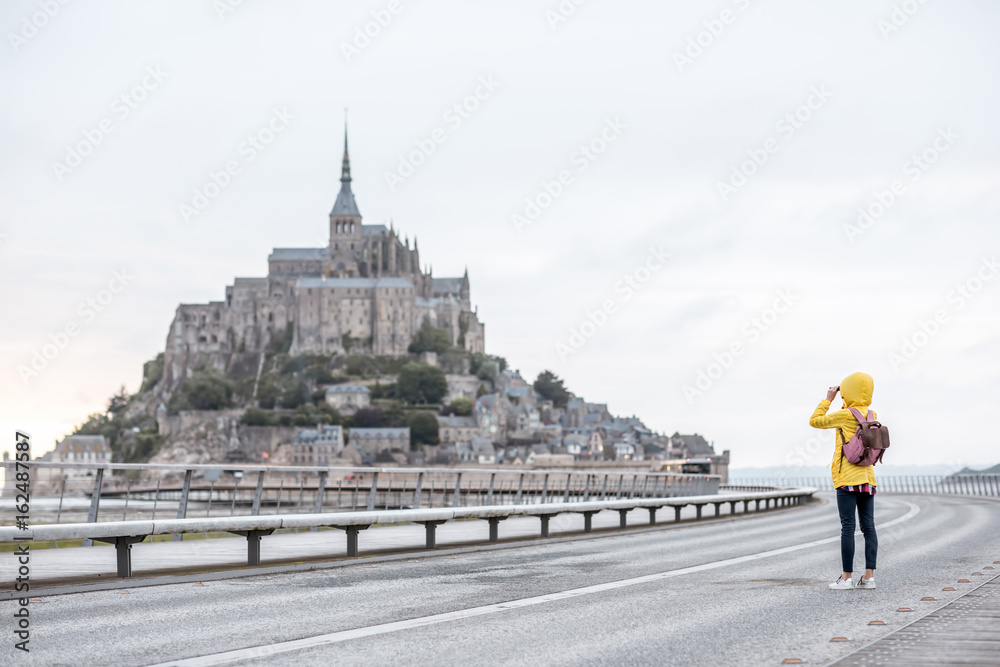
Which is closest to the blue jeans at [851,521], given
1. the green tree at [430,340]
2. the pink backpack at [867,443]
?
the pink backpack at [867,443]

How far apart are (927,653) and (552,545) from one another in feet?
34.4

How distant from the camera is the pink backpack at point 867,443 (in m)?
10.3

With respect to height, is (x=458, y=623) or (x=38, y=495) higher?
(x=38, y=495)

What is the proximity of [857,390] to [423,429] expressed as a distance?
16245 centimetres

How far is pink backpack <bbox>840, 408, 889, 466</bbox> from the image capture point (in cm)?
1033

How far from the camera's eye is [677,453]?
650 ft

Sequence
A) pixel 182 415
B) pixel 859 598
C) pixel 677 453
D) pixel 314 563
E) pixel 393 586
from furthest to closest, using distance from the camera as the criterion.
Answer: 1. pixel 677 453
2. pixel 182 415
3. pixel 314 563
4. pixel 393 586
5. pixel 859 598

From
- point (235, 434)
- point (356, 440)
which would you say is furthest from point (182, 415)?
point (356, 440)

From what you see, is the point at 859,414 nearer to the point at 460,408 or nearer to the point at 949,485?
the point at 949,485

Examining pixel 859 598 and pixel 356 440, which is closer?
pixel 859 598

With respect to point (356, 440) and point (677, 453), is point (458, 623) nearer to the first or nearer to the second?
point (356, 440)

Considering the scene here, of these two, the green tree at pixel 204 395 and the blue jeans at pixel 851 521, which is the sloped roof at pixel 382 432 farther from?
the blue jeans at pixel 851 521

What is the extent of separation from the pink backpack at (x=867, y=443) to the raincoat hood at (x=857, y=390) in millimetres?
153

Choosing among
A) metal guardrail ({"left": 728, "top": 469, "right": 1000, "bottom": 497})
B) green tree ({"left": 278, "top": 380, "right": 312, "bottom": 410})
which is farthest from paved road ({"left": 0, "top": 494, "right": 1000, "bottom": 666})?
green tree ({"left": 278, "top": 380, "right": 312, "bottom": 410})
